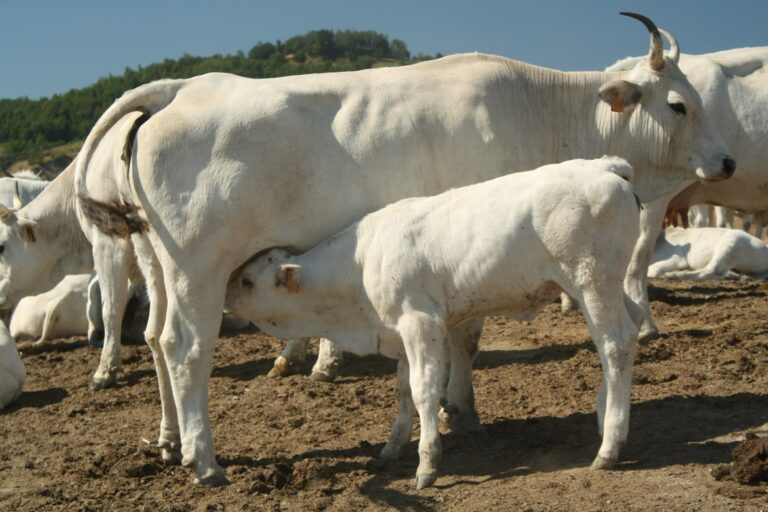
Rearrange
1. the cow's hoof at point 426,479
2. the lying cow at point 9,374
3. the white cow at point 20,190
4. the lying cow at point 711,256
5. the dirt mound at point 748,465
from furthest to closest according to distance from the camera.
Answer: the lying cow at point 711,256, the white cow at point 20,190, the lying cow at point 9,374, the cow's hoof at point 426,479, the dirt mound at point 748,465

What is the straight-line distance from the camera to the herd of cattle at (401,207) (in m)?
6.46

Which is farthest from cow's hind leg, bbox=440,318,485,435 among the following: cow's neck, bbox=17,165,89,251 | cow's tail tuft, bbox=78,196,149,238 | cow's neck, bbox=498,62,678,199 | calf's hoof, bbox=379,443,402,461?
cow's neck, bbox=17,165,89,251

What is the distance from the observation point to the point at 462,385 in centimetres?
766

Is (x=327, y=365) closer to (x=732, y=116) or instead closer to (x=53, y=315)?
(x=732, y=116)

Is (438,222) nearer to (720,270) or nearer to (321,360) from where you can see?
(321,360)

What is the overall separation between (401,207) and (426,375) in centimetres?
120

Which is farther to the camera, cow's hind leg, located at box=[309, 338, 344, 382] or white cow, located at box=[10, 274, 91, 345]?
white cow, located at box=[10, 274, 91, 345]

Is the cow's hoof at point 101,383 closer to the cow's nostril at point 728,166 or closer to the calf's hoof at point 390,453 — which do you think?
the calf's hoof at point 390,453

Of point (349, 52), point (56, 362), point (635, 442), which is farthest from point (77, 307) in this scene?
point (349, 52)

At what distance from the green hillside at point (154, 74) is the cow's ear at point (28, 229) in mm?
28292

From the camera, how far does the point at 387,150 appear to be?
7418mm

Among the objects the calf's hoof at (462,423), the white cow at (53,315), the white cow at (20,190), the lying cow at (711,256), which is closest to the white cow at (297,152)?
the calf's hoof at (462,423)

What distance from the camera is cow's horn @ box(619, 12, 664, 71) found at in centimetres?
804

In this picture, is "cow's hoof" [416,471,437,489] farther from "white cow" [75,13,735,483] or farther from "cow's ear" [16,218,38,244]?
"cow's ear" [16,218,38,244]
